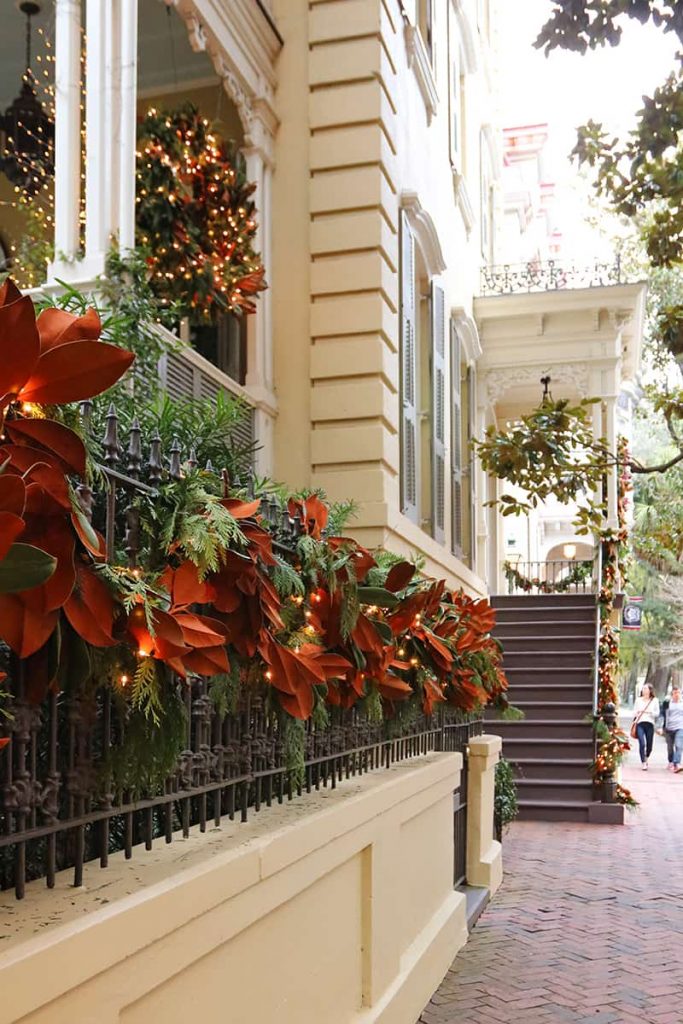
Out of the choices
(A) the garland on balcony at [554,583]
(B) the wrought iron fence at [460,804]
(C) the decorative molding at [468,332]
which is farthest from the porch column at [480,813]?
(A) the garland on balcony at [554,583]

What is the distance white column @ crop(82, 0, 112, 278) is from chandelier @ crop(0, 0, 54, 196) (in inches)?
85.7

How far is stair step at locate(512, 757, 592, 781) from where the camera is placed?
13.1m

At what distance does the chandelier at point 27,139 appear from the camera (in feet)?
29.0

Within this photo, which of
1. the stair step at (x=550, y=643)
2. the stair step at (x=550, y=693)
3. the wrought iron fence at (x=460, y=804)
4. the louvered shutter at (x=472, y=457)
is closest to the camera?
the wrought iron fence at (x=460, y=804)

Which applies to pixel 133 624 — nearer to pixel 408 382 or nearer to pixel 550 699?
pixel 408 382

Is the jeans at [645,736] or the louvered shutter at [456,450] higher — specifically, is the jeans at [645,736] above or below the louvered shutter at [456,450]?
below

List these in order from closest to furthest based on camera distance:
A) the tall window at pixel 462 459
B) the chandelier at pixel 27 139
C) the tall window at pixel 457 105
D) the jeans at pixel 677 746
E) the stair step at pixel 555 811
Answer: the chandelier at pixel 27 139, the stair step at pixel 555 811, the tall window at pixel 462 459, the tall window at pixel 457 105, the jeans at pixel 677 746

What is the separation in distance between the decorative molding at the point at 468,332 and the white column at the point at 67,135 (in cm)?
818

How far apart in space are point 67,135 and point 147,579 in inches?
201

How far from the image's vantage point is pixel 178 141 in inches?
315

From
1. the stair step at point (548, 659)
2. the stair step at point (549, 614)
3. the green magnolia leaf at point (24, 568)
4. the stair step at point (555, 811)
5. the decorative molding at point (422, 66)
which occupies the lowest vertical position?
the stair step at point (555, 811)

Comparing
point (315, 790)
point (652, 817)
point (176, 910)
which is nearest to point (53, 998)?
point (176, 910)

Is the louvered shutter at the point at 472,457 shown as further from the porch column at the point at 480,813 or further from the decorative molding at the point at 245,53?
the porch column at the point at 480,813

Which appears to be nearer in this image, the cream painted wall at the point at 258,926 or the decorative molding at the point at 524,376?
the cream painted wall at the point at 258,926
